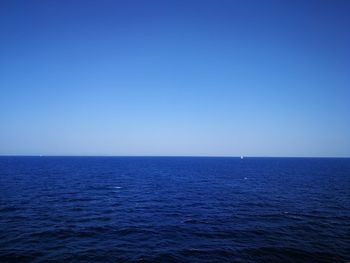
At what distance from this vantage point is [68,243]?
27.0m

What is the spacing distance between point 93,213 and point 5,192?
104 feet

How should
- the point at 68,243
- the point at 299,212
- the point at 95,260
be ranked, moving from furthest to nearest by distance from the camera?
the point at 299,212, the point at 68,243, the point at 95,260

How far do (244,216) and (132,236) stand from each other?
2021 cm

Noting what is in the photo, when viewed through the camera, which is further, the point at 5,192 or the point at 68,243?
the point at 5,192

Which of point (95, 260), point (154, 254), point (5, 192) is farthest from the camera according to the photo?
point (5, 192)

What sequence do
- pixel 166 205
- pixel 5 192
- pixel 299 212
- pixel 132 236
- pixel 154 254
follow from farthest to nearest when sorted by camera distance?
pixel 5 192
pixel 166 205
pixel 299 212
pixel 132 236
pixel 154 254

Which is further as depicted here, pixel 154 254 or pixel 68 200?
pixel 68 200

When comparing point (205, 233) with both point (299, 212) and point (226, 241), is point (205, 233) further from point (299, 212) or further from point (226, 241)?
point (299, 212)

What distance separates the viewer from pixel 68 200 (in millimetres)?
48969

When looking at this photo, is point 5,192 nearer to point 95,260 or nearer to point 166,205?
point 166,205

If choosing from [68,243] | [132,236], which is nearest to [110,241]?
[132,236]

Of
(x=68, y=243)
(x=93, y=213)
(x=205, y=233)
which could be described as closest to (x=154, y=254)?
(x=205, y=233)

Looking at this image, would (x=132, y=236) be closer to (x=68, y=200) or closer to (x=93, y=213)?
(x=93, y=213)

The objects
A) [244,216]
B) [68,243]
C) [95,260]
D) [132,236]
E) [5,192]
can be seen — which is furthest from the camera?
[5,192]
